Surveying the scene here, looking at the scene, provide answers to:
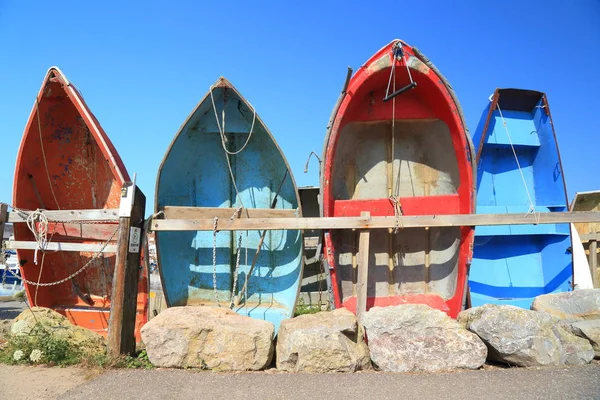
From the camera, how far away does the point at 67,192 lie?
6652 millimetres

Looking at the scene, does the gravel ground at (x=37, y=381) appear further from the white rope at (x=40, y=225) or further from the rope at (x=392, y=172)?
the rope at (x=392, y=172)

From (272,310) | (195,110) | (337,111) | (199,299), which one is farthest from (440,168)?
(199,299)

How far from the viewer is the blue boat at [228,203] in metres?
5.89

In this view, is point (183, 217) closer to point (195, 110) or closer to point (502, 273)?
point (195, 110)

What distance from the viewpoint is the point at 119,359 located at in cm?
427

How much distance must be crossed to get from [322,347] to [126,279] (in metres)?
2.21

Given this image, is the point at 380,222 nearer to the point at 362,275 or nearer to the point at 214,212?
the point at 362,275

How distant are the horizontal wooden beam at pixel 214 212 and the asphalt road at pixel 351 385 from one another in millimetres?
2038

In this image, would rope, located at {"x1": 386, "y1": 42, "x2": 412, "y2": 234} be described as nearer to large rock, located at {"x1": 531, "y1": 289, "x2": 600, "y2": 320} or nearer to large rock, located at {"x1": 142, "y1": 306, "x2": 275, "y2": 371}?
large rock, located at {"x1": 531, "y1": 289, "x2": 600, "y2": 320}

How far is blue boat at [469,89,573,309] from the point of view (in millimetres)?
6742

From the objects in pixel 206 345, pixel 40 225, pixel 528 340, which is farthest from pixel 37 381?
pixel 528 340

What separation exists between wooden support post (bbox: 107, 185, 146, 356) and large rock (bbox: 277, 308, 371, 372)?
1.66 m

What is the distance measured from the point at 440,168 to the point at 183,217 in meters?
3.60

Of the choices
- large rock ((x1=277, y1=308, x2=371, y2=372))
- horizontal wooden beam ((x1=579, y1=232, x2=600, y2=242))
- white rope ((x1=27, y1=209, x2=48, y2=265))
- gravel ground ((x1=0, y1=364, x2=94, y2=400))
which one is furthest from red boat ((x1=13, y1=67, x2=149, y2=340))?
horizontal wooden beam ((x1=579, y1=232, x2=600, y2=242))
